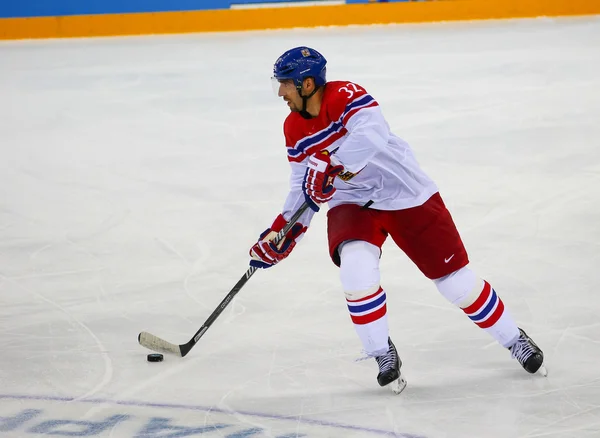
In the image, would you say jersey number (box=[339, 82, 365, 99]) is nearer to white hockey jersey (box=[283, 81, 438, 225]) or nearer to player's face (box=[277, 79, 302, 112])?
white hockey jersey (box=[283, 81, 438, 225])

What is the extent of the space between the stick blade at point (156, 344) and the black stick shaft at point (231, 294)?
0.07ft

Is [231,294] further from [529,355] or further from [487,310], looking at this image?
[529,355]

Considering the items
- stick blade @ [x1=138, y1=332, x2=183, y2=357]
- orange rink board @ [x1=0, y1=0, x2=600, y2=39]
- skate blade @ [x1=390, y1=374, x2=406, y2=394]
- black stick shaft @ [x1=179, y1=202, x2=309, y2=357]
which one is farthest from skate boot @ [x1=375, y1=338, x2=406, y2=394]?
orange rink board @ [x1=0, y1=0, x2=600, y2=39]

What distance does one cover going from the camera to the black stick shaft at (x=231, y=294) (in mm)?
2795

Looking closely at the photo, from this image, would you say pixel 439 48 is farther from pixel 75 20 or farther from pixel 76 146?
pixel 75 20

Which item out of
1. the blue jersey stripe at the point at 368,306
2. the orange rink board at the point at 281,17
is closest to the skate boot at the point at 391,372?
the blue jersey stripe at the point at 368,306

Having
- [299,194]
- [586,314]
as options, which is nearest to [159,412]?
[299,194]

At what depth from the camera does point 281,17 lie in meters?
10.9

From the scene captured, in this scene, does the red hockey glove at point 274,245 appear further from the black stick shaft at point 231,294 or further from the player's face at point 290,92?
the player's face at point 290,92

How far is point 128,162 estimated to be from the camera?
557 cm

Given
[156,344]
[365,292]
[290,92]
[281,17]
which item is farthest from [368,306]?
[281,17]

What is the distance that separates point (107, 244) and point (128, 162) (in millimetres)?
1408

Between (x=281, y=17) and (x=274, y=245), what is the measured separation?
8.36 m

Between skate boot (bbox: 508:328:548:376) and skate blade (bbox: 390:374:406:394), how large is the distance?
0.33m
